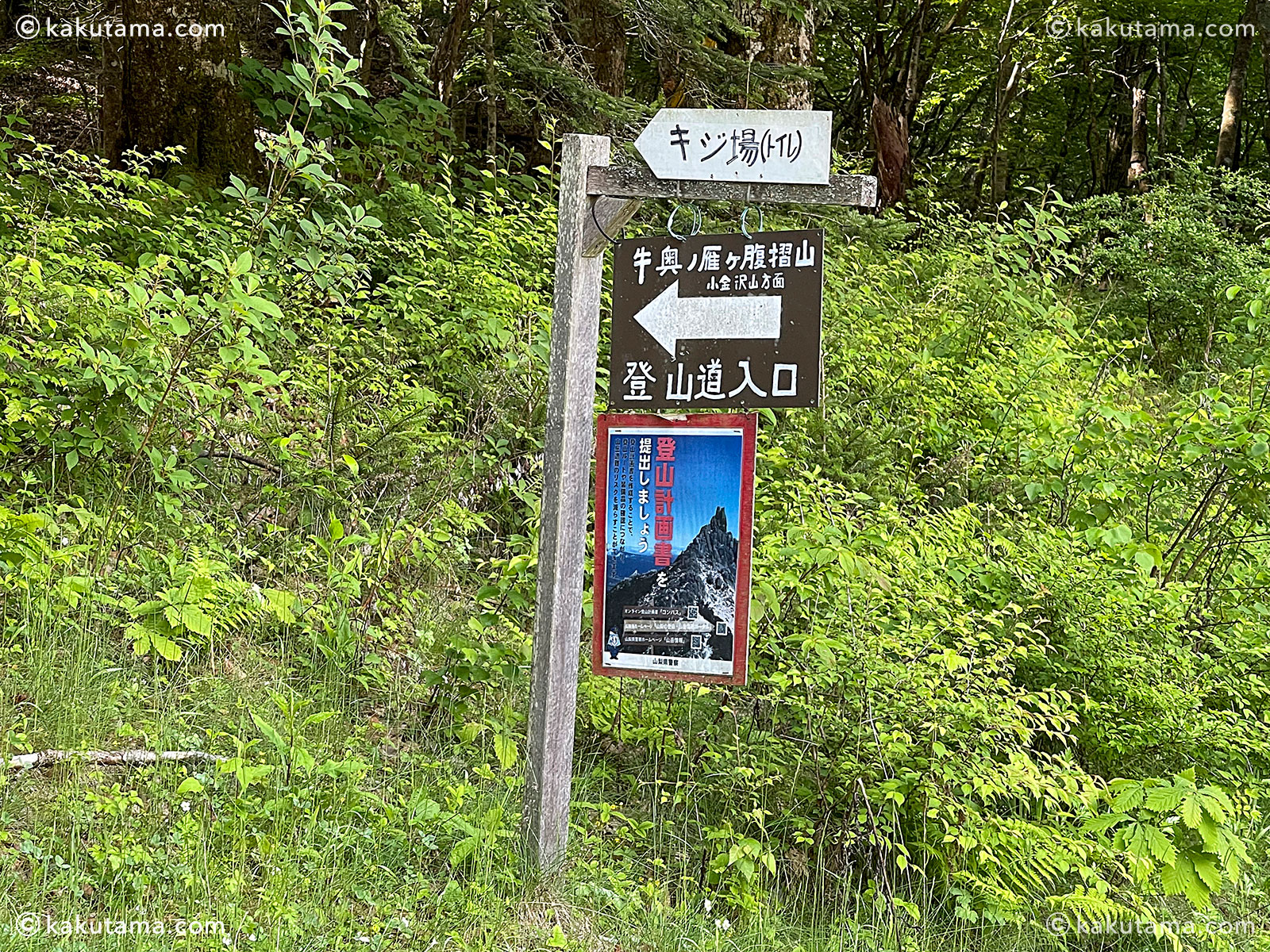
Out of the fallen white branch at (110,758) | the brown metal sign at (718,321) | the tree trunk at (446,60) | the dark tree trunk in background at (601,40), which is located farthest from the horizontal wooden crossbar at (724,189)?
the dark tree trunk in background at (601,40)

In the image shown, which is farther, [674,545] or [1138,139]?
[1138,139]

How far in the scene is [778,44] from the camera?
9008mm

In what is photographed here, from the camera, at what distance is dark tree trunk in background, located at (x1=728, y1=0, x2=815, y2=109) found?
341 inches

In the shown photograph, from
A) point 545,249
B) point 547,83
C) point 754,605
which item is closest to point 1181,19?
point 547,83

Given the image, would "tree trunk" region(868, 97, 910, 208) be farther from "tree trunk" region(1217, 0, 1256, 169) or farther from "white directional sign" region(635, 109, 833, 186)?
"white directional sign" region(635, 109, 833, 186)

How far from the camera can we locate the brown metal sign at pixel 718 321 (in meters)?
3.12

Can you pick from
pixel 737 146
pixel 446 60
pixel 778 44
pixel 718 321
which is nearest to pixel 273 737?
pixel 718 321

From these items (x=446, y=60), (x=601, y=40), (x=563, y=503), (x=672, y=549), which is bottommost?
(x=672, y=549)

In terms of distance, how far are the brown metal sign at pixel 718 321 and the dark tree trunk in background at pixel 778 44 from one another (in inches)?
227

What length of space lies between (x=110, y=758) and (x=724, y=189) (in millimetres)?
2637

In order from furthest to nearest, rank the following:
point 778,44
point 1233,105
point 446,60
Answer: point 1233,105 → point 778,44 → point 446,60

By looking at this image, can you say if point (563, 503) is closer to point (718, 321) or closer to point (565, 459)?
point (565, 459)

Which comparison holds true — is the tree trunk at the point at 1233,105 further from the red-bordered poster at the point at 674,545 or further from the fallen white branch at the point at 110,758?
the fallen white branch at the point at 110,758

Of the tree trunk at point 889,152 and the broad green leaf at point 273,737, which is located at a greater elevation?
the tree trunk at point 889,152
